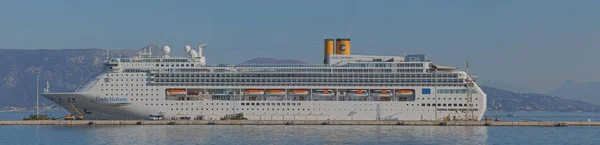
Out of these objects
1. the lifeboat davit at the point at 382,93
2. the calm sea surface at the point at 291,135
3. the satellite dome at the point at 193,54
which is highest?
the satellite dome at the point at 193,54

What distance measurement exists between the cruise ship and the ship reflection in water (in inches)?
126

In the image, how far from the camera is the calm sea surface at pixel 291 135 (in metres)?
66.2

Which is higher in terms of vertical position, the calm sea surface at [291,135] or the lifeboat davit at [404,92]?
the lifeboat davit at [404,92]

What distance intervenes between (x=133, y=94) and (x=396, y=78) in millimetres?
23160

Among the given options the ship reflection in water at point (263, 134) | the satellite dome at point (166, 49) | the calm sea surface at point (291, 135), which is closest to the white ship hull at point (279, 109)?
the ship reflection in water at point (263, 134)

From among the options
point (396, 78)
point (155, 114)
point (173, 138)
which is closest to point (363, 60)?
point (396, 78)

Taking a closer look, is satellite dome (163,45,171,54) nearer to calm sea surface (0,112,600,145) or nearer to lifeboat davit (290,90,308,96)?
calm sea surface (0,112,600,145)

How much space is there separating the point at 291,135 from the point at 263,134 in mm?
2318

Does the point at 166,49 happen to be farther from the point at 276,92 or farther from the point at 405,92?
the point at 405,92

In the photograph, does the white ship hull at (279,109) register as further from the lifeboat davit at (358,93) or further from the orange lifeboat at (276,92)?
the orange lifeboat at (276,92)

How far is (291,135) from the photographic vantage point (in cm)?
7088

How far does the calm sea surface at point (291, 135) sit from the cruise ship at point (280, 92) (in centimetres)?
330

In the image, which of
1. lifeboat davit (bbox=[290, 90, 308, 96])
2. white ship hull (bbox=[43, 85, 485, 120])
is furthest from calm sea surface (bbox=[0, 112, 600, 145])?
lifeboat davit (bbox=[290, 90, 308, 96])

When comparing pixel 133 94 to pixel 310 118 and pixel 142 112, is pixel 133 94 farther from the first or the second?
pixel 310 118
